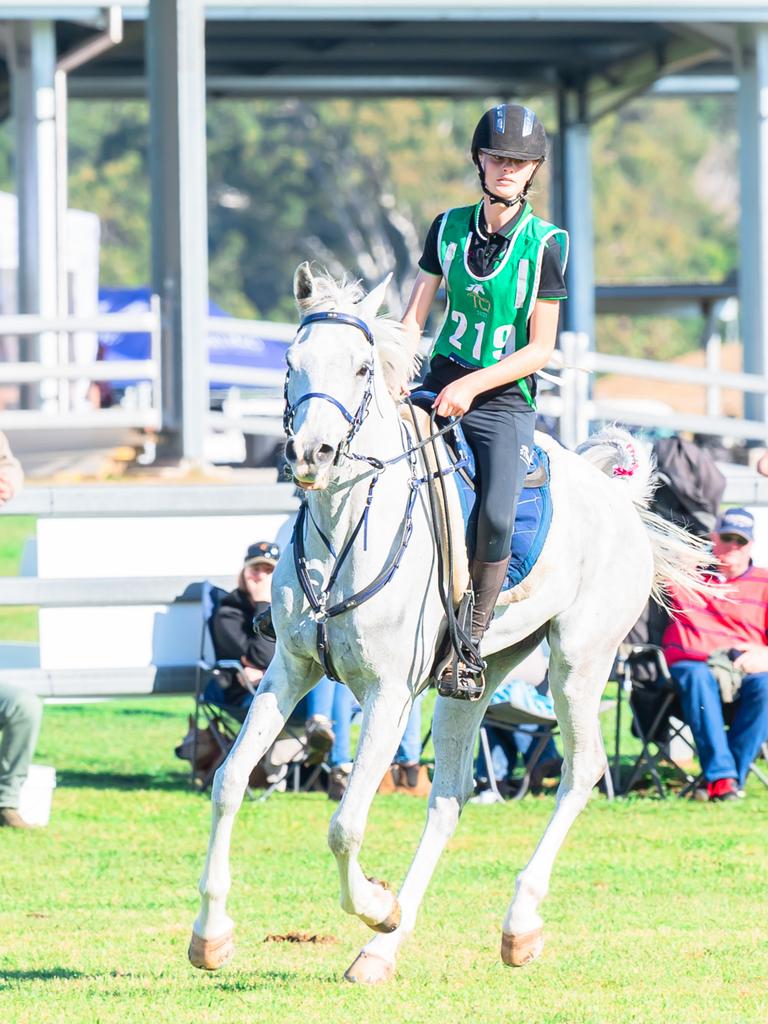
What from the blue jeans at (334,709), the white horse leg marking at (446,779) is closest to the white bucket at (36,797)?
the blue jeans at (334,709)

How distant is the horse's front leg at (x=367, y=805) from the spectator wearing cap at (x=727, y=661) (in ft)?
14.2

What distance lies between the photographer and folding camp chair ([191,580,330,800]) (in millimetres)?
9836

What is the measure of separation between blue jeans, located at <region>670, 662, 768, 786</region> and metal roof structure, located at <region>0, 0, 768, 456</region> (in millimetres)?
4170

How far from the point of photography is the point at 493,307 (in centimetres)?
607

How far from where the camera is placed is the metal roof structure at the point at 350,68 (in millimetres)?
12711

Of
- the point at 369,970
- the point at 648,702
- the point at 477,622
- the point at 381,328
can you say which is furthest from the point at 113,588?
the point at 381,328

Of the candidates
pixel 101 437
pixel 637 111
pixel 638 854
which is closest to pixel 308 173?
pixel 637 111

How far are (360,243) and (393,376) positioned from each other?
57.3m

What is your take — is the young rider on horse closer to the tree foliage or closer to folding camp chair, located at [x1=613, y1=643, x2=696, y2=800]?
folding camp chair, located at [x1=613, y1=643, x2=696, y2=800]

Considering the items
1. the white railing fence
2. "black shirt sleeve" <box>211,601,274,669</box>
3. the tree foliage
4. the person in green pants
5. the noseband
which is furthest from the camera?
the tree foliage

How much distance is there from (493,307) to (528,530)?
837mm

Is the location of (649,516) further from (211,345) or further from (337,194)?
(337,194)

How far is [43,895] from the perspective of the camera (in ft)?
25.0

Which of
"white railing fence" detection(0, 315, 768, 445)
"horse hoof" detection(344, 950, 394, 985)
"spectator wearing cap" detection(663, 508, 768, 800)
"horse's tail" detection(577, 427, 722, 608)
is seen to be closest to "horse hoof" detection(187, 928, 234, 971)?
"horse hoof" detection(344, 950, 394, 985)
